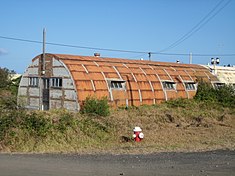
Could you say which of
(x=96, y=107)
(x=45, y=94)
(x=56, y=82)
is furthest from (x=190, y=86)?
(x=45, y=94)

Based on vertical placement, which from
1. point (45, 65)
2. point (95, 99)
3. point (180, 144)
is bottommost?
point (180, 144)

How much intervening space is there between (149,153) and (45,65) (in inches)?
661

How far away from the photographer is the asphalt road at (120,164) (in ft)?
27.4

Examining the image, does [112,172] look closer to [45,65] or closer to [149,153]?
[149,153]

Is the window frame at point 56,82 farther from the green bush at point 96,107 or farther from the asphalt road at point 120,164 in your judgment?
the asphalt road at point 120,164

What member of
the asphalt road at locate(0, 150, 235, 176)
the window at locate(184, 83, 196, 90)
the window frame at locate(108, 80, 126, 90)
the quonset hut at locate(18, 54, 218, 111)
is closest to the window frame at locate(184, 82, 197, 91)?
the window at locate(184, 83, 196, 90)

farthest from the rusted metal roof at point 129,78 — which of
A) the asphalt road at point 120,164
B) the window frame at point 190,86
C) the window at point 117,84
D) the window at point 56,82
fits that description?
the asphalt road at point 120,164

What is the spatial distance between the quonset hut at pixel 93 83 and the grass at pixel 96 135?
18.9ft

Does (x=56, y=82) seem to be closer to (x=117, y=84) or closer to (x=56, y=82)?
(x=56, y=82)

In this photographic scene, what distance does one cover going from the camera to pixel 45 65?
26.1m

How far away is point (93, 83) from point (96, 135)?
9.35m

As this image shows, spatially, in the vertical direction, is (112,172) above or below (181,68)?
below

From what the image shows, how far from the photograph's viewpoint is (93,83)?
78.2 feet

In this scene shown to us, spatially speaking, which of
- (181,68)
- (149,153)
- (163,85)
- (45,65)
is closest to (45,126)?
(149,153)
